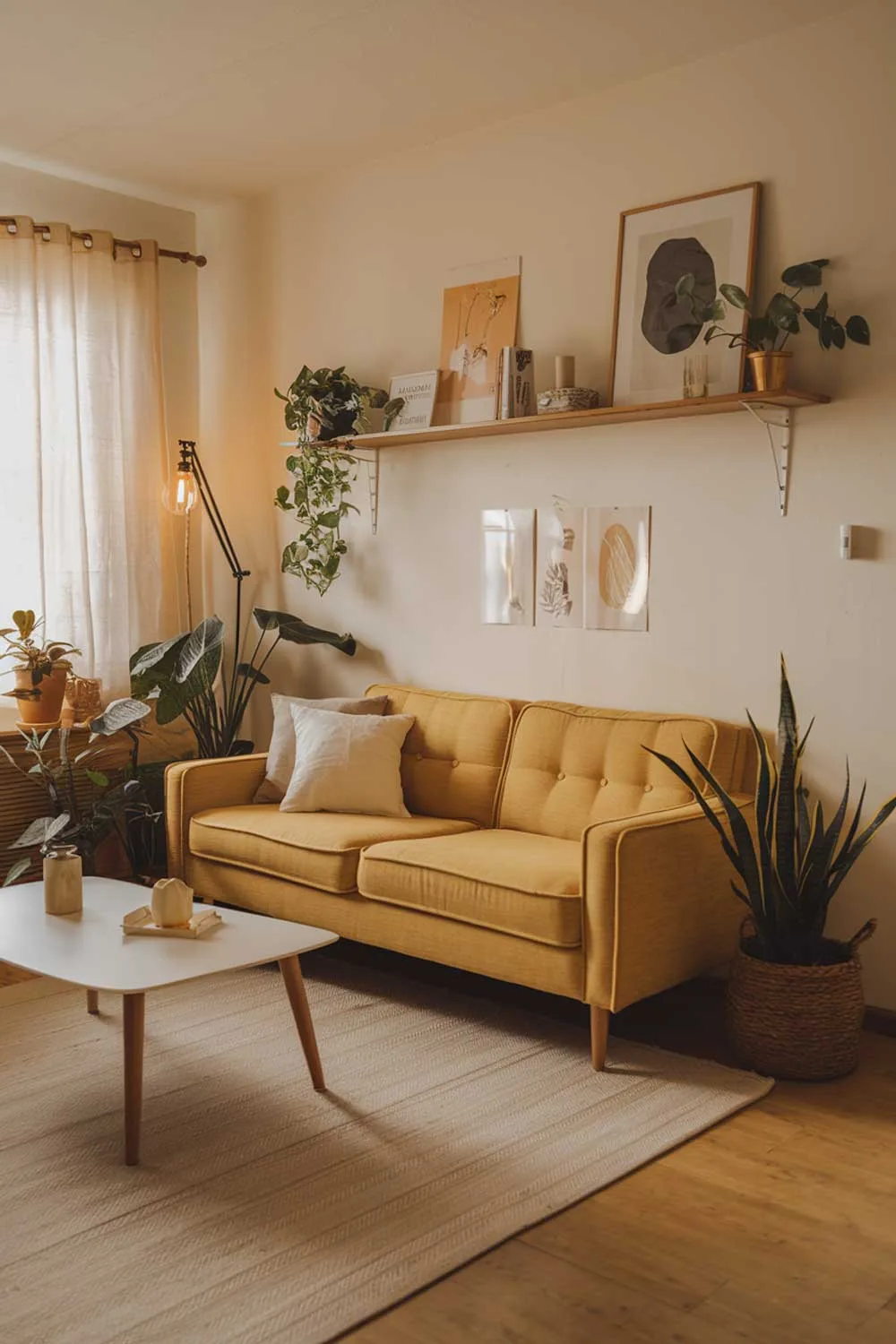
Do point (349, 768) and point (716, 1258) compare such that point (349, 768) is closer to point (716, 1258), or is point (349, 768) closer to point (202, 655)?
point (202, 655)

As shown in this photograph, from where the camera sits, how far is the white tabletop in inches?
105

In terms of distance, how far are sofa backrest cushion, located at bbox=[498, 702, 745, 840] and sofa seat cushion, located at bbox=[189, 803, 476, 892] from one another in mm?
256

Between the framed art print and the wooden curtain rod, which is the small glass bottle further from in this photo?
the wooden curtain rod

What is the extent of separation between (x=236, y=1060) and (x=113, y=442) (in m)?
2.67

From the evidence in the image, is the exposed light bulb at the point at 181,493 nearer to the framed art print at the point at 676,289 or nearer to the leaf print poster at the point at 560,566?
the leaf print poster at the point at 560,566

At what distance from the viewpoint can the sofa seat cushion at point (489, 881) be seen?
10.3ft

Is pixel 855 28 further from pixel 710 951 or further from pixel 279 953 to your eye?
pixel 279 953

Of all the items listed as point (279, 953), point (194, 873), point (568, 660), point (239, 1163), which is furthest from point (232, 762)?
point (239, 1163)

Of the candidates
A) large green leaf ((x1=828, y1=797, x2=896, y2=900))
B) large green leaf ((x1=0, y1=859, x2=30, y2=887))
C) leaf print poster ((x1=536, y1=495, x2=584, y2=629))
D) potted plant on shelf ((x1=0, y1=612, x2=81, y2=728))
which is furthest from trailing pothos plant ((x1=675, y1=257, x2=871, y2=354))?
large green leaf ((x1=0, y1=859, x2=30, y2=887))

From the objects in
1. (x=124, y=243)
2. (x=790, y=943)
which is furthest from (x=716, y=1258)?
(x=124, y=243)

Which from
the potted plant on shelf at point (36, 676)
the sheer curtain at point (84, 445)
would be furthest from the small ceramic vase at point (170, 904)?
the sheer curtain at point (84, 445)

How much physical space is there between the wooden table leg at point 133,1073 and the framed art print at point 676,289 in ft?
7.33

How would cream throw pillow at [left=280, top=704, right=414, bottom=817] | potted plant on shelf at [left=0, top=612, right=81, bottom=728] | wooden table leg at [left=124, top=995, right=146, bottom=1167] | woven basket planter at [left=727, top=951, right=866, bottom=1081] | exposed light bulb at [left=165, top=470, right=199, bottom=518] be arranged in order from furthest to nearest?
exposed light bulb at [left=165, top=470, right=199, bottom=518] → potted plant on shelf at [left=0, top=612, right=81, bottom=728] → cream throw pillow at [left=280, top=704, right=414, bottom=817] → woven basket planter at [left=727, top=951, right=866, bottom=1081] → wooden table leg at [left=124, top=995, right=146, bottom=1167]

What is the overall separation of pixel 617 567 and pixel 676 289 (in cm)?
85
